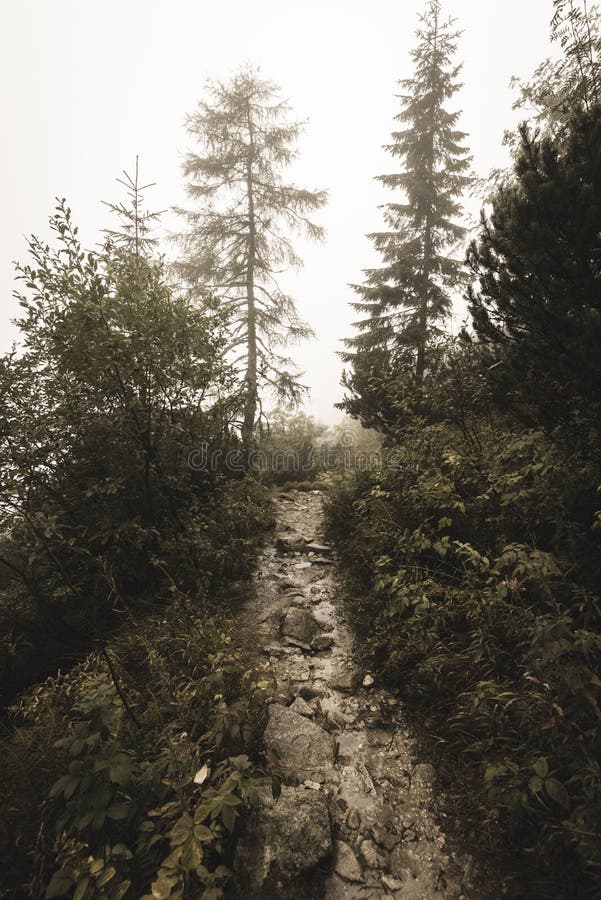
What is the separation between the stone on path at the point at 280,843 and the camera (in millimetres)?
2287

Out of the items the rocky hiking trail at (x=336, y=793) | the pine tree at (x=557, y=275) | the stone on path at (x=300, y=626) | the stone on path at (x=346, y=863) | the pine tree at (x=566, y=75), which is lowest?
the stone on path at (x=346, y=863)

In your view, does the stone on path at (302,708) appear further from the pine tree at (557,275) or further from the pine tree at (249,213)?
the pine tree at (249,213)

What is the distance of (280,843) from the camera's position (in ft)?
7.92

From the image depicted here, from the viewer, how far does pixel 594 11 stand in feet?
22.5

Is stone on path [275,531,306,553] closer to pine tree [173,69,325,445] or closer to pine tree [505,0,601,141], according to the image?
pine tree [173,69,325,445]

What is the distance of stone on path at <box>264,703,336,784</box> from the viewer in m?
3.00

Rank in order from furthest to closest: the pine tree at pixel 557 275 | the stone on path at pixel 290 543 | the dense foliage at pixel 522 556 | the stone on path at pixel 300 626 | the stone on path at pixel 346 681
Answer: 1. the stone on path at pixel 290 543
2. the stone on path at pixel 300 626
3. the stone on path at pixel 346 681
4. the pine tree at pixel 557 275
5. the dense foliage at pixel 522 556

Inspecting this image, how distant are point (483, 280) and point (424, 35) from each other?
12815 millimetres

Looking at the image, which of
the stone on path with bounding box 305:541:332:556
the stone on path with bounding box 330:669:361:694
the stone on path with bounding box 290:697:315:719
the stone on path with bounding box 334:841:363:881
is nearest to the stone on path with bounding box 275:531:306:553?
the stone on path with bounding box 305:541:332:556

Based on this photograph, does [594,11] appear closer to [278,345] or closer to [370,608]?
[278,345]

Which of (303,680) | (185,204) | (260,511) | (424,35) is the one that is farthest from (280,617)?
(424,35)

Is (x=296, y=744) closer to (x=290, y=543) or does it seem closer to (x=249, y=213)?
(x=290, y=543)

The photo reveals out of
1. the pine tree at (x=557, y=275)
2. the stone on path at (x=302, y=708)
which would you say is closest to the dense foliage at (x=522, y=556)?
the pine tree at (x=557, y=275)

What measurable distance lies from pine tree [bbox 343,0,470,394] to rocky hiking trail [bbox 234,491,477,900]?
362 inches
